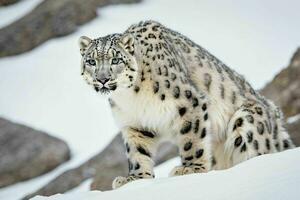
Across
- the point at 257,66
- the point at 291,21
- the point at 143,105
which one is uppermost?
the point at 291,21

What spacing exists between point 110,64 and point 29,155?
8.28m

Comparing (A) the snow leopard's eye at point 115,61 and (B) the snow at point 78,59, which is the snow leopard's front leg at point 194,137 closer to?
(A) the snow leopard's eye at point 115,61

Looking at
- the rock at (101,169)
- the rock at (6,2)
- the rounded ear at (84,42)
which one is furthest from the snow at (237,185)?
the rock at (6,2)

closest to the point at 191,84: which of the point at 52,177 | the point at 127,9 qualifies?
the point at 52,177

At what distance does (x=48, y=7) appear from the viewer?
18.9 meters

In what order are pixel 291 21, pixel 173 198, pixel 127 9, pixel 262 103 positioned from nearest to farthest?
1. pixel 173 198
2. pixel 262 103
3. pixel 291 21
4. pixel 127 9

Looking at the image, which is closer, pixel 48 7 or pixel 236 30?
pixel 236 30

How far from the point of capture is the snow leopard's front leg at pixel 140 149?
7.98 m

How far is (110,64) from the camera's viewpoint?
7.52m

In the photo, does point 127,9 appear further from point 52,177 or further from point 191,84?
point 191,84

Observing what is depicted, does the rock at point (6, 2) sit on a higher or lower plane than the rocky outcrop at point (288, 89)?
higher

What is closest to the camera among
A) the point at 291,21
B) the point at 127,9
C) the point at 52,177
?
the point at 52,177

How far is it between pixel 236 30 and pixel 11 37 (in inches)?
200

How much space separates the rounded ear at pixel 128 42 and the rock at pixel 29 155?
309 inches
